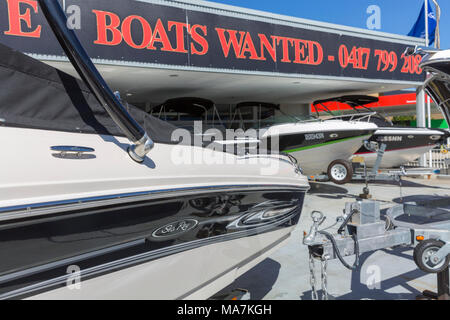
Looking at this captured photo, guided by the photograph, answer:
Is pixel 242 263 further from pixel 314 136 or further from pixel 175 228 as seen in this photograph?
pixel 314 136

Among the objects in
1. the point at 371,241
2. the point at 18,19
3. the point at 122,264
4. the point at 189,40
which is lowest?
the point at 371,241

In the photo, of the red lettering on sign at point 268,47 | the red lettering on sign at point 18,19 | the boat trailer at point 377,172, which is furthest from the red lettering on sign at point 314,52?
the red lettering on sign at point 18,19

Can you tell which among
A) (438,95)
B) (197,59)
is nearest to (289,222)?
(438,95)

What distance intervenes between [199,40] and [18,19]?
10.2ft

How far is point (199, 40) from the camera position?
682cm

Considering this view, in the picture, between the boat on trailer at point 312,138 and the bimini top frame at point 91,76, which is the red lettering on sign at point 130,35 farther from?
the bimini top frame at point 91,76

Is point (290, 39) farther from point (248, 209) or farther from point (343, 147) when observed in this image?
point (248, 209)

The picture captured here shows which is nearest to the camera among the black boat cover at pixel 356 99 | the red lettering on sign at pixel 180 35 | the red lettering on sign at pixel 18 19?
the red lettering on sign at pixel 18 19

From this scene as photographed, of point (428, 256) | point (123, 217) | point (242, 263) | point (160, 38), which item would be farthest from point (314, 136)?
point (123, 217)

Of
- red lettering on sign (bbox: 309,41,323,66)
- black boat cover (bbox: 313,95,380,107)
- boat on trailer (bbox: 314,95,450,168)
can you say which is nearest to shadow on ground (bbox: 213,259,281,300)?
boat on trailer (bbox: 314,95,450,168)

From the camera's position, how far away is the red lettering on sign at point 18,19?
523 cm

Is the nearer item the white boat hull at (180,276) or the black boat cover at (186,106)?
the white boat hull at (180,276)

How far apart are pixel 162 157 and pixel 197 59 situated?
527 cm

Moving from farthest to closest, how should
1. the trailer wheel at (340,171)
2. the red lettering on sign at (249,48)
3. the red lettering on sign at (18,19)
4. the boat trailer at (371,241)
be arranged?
the trailer wheel at (340,171), the red lettering on sign at (249,48), the red lettering on sign at (18,19), the boat trailer at (371,241)
